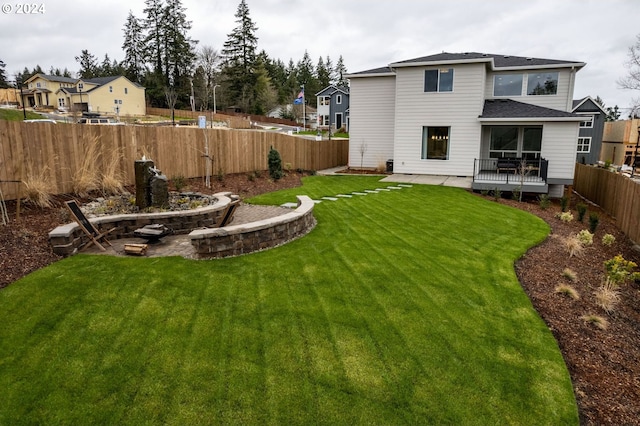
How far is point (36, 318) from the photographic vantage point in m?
4.12

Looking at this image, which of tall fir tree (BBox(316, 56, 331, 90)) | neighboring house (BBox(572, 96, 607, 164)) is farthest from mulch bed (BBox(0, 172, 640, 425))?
tall fir tree (BBox(316, 56, 331, 90))

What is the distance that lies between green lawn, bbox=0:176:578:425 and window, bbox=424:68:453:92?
13050 mm

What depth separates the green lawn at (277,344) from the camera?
10.5ft

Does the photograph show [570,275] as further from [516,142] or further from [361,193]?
[516,142]

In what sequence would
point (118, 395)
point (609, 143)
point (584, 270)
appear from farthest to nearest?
point (609, 143)
point (584, 270)
point (118, 395)

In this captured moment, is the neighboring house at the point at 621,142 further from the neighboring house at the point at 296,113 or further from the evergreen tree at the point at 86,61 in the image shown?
the evergreen tree at the point at 86,61

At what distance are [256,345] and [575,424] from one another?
2.90 m

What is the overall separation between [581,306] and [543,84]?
16693 mm

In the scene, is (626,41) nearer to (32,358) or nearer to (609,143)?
(609,143)

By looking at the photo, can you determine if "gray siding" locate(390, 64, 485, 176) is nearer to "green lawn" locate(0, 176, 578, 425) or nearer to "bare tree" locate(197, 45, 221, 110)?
"green lawn" locate(0, 176, 578, 425)

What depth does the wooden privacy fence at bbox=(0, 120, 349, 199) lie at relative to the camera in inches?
294

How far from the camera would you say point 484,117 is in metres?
17.0

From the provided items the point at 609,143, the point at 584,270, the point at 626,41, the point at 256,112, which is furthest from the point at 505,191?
the point at 256,112

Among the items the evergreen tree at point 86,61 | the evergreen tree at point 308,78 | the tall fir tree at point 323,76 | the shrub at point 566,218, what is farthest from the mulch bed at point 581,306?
the evergreen tree at point 86,61
